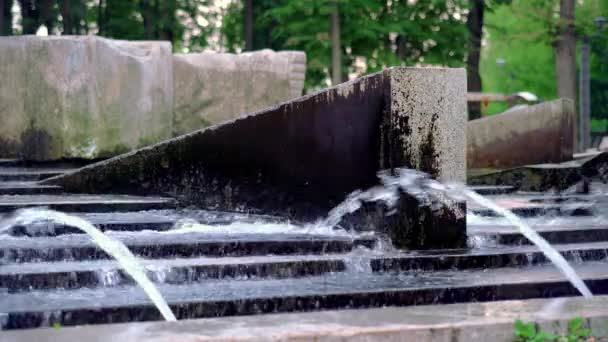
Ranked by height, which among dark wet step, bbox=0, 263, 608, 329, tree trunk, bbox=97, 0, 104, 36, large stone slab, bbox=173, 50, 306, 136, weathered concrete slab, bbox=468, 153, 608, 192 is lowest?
dark wet step, bbox=0, 263, 608, 329

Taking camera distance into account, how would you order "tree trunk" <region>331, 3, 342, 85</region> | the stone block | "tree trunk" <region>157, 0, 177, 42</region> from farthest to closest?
"tree trunk" <region>157, 0, 177, 42</region> < "tree trunk" <region>331, 3, 342, 85</region> < the stone block

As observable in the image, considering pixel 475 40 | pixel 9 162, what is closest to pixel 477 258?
pixel 9 162

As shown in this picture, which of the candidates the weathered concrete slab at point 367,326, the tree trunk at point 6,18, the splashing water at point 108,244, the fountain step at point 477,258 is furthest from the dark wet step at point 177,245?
the tree trunk at point 6,18

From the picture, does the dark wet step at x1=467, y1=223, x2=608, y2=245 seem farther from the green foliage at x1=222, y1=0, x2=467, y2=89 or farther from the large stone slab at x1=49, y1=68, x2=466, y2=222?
A: the green foliage at x1=222, y1=0, x2=467, y2=89

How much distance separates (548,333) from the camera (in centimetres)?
451

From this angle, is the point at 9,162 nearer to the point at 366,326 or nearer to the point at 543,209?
the point at 543,209

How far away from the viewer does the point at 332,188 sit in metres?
7.09

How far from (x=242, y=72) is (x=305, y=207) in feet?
15.0

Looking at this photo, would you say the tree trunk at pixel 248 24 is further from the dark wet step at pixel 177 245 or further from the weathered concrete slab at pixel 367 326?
the weathered concrete slab at pixel 367 326

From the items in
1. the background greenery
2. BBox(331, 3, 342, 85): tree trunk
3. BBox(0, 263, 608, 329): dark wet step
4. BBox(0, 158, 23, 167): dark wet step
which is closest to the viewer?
BBox(0, 263, 608, 329): dark wet step

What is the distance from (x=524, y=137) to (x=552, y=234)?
5.89 meters

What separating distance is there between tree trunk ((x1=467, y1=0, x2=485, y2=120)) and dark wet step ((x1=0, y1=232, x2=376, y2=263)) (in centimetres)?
1863

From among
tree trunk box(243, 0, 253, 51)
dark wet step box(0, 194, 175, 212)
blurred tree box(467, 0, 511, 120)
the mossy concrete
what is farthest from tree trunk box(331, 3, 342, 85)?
dark wet step box(0, 194, 175, 212)

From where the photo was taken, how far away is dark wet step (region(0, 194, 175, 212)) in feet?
23.7
